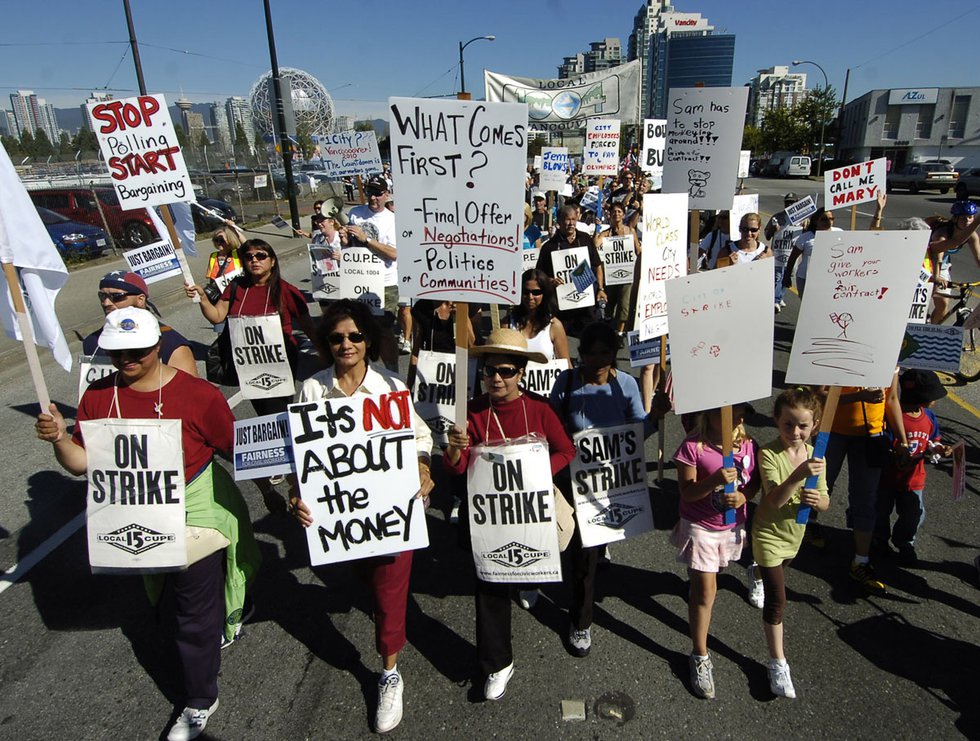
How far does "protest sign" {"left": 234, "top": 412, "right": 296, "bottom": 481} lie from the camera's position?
9.07 feet

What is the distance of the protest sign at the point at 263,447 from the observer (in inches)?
109

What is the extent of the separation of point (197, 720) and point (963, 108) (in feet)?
246

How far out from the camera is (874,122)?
2372 inches

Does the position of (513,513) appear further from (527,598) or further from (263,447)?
(263,447)

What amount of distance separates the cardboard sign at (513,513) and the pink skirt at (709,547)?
65 centimetres

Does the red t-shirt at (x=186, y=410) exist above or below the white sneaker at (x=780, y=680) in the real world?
above

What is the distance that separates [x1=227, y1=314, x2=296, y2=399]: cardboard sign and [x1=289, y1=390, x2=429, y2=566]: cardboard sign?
217 centimetres

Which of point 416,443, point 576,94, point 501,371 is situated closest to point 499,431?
point 501,371

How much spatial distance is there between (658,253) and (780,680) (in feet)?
9.55

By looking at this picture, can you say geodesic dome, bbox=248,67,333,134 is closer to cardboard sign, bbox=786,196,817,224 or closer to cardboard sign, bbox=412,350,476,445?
cardboard sign, bbox=786,196,817,224

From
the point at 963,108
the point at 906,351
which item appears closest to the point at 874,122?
the point at 963,108

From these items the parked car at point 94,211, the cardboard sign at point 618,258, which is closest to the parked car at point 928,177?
the cardboard sign at point 618,258

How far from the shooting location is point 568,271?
7090 mm

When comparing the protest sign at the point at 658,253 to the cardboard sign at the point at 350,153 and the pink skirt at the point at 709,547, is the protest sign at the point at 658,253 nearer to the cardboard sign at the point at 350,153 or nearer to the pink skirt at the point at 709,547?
the pink skirt at the point at 709,547
